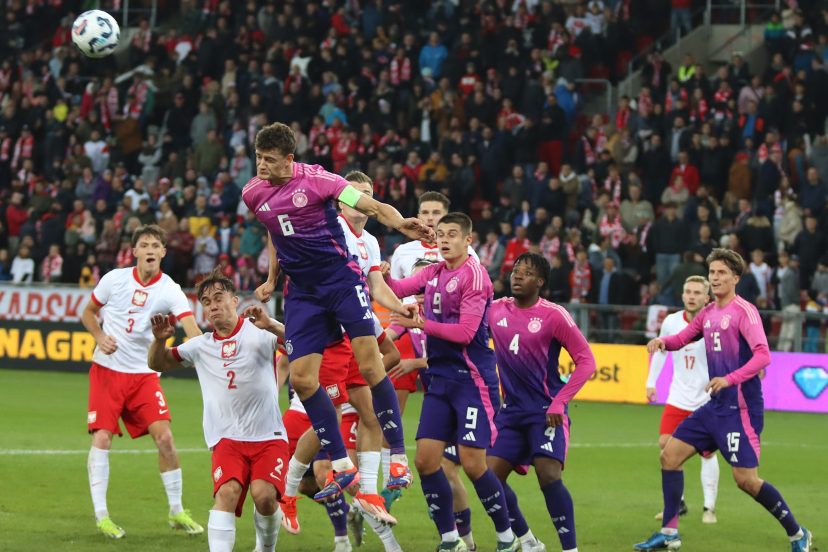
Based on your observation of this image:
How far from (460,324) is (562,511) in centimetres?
150

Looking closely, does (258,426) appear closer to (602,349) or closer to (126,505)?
(126,505)

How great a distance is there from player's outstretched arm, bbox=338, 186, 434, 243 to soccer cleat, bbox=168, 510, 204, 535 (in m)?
3.62

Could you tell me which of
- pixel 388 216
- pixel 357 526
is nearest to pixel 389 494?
pixel 357 526

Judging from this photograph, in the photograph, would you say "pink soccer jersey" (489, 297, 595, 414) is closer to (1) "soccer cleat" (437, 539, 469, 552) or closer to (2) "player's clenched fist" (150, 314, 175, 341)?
(1) "soccer cleat" (437, 539, 469, 552)

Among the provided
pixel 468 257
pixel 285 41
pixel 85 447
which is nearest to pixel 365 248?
pixel 468 257

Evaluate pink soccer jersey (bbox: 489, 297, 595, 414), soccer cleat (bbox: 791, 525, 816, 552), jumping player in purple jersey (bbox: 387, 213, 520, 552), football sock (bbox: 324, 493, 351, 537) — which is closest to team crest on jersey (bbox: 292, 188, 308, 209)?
jumping player in purple jersey (bbox: 387, 213, 520, 552)

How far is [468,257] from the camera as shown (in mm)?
10672

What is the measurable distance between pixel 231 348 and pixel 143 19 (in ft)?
90.5

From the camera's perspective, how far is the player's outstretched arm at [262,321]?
31.3 ft

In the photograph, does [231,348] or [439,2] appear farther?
[439,2]

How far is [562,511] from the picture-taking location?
998 cm

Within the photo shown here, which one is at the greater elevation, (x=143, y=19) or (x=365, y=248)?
(x=143, y=19)

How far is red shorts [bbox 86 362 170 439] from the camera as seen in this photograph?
1184 centimetres

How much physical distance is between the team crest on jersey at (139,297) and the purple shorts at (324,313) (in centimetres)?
270
